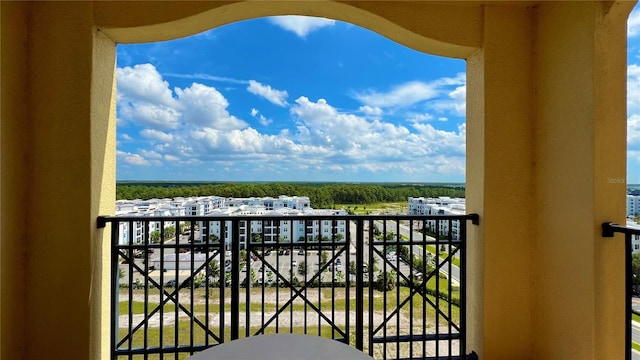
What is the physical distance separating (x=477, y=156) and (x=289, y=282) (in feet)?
5.34

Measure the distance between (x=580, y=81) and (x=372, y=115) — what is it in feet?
13.0

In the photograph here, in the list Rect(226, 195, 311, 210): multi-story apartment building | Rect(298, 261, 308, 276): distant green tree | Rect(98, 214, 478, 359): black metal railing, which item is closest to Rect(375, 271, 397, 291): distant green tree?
Rect(98, 214, 478, 359): black metal railing

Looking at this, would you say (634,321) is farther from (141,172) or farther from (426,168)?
(141,172)

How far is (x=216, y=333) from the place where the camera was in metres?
2.08

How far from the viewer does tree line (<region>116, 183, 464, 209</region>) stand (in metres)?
2.39

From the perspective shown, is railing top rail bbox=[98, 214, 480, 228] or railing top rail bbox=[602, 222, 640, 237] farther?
railing top rail bbox=[98, 214, 480, 228]

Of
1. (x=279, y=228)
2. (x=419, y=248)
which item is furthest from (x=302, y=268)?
(x=419, y=248)

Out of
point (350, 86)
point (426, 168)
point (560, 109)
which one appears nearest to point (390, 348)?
point (426, 168)

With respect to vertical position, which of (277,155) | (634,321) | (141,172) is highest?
(277,155)

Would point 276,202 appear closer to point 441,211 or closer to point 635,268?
point 441,211

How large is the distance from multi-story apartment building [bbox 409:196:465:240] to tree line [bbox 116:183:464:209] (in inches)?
4.8

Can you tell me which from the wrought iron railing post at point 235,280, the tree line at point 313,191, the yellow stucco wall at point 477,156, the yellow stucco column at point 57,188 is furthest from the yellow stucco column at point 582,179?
the yellow stucco column at point 57,188

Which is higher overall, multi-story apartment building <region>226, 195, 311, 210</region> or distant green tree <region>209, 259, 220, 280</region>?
multi-story apartment building <region>226, 195, 311, 210</region>

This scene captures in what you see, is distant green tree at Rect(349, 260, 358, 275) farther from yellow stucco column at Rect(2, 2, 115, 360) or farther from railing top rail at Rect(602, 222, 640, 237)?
yellow stucco column at Rect(2, 2, 115, 360)
